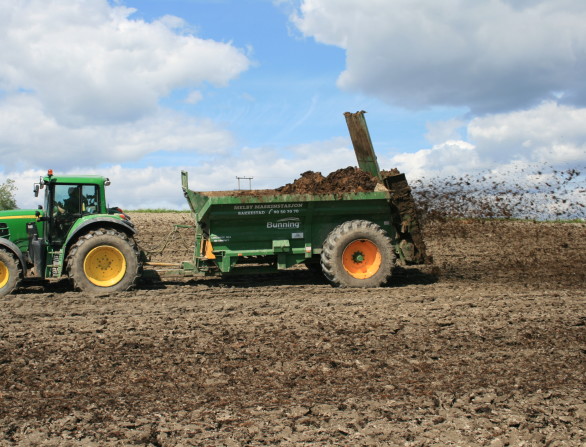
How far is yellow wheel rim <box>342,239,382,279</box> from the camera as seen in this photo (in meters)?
10.1

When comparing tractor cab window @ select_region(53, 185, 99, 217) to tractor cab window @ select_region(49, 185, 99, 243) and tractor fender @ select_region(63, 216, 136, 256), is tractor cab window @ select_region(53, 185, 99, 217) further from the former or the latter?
tractor fender @ select_region(63, 216, 136, 256)

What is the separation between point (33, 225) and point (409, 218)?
21.4ft

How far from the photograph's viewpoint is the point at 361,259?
1020cm

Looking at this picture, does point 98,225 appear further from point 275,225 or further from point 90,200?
point 275,225

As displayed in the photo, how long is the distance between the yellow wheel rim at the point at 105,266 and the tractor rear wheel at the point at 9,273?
107cm

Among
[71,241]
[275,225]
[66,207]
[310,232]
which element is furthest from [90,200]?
[310,232]

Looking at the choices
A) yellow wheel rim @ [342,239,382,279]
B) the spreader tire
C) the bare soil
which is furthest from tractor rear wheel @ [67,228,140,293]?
yellow wheel rim @ [342,239,382,279]

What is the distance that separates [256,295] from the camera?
956 cm

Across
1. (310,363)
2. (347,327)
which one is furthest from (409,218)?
(310,363)

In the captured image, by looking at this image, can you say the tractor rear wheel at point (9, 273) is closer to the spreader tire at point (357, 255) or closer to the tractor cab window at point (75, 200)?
the tractor cab window at point (75, 200)

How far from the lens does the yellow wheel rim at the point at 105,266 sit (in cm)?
965

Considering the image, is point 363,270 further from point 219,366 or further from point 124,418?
point 124,418

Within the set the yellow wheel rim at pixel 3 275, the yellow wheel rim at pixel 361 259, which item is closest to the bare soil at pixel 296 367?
the yellow wheel rim at pixel 3 275

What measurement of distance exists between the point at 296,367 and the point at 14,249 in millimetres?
6069
